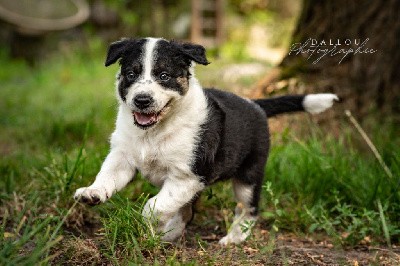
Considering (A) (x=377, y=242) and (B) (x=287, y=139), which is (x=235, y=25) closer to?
(B) (x=287, y=139)

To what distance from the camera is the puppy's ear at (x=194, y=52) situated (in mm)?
3674

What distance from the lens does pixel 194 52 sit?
3.71m

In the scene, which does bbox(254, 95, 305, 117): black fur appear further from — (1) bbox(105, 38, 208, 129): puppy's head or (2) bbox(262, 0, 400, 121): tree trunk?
(2) bbox(262, 0, 400, 121): tree trunk

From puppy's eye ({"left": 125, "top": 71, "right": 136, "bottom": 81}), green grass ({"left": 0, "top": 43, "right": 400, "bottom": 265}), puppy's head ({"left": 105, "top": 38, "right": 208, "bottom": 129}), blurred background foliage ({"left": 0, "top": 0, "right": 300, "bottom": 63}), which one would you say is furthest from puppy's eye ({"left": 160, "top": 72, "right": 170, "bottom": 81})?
blurred background foliage ({"left": 0, "top": 0, "right": 300, "bottom": 63})

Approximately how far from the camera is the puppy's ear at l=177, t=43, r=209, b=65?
3.67 m

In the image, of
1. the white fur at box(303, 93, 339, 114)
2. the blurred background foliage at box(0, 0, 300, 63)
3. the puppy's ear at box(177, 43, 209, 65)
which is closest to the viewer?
the puppy's ear at box(177, 43, 209, 65)

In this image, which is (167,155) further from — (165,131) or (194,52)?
(194,52)

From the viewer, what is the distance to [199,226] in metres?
4.42

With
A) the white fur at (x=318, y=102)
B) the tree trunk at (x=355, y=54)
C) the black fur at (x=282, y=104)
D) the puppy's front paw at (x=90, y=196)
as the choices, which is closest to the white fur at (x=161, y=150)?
the puppy's front paw at (x=90, y=196)

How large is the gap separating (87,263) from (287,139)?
2742 millimetres

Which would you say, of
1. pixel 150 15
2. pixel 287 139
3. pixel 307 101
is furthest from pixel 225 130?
pixel 150 15

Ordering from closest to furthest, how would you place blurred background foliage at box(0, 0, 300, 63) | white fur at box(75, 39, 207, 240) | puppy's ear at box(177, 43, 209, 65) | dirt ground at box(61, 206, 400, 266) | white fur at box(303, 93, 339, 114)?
dirt ground at box(61, 206, 400, 266)
white fur at box(75, 39, 207, 240)
puppy's ear at box(177, 43, 209, 65)
white fur at box(303, 93, 339, 114)
blurred background foliage at box(0, 0, 300, 63)

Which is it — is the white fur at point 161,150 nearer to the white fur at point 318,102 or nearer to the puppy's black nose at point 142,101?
the puppy's black nose at point 142,101

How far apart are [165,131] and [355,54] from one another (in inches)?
135
